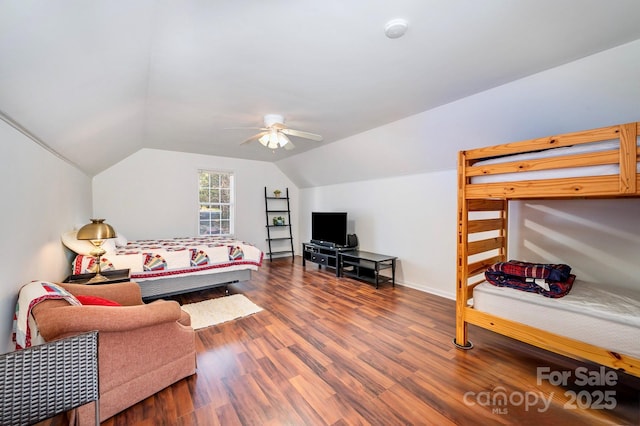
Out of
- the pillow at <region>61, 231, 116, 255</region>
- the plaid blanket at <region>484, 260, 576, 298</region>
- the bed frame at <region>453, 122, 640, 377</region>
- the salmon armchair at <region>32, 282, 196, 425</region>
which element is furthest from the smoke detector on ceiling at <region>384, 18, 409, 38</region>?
the pillow at <region>61, 231, 116, 255</region>

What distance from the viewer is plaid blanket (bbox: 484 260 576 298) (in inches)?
80.9

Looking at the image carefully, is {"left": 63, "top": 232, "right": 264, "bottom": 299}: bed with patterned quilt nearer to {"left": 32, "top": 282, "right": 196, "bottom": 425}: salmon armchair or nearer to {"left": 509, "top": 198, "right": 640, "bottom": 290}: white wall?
{"left": 32, "top": 282, "right": 196, "bottom": 425}: salmon armchair

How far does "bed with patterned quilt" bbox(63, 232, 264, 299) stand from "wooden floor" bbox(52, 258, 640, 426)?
1.07m

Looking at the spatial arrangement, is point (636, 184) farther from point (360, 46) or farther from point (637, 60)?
point (360, 46)

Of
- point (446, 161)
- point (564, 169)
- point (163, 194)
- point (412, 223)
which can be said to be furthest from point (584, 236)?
point (163, 194)

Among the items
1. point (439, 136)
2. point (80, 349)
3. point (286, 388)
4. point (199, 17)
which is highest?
point (199, 17)

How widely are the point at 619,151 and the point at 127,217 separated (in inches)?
256

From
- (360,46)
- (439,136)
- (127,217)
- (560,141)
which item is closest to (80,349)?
(360,46)

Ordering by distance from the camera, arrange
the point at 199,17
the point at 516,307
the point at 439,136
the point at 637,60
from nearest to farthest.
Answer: the point at 199,17, the point at 637,60, the point at 516,307, the point at 439,136

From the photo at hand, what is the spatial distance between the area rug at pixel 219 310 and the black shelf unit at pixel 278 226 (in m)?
2.86

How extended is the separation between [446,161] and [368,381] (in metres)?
3.00

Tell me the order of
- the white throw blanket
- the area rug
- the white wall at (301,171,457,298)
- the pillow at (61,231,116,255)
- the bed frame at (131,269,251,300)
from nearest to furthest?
the white throw blanket → the pillow at (61,231,116,255) → the area rug → the bed frame at (131,269,251,300) → the white wall at (301,171,457,298)

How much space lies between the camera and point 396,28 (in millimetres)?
1666

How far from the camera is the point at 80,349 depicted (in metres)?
1.11
